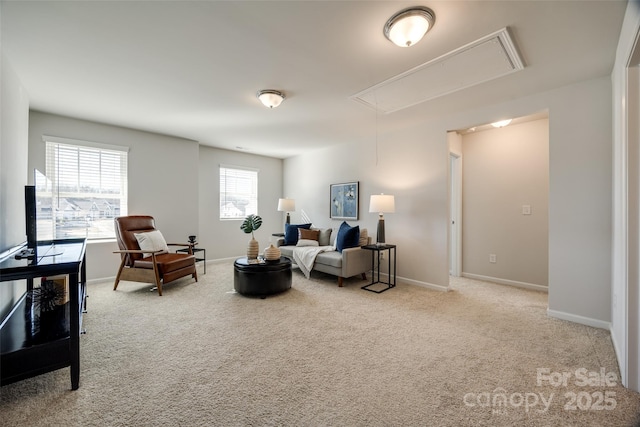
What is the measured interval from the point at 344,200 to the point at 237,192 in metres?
2.48

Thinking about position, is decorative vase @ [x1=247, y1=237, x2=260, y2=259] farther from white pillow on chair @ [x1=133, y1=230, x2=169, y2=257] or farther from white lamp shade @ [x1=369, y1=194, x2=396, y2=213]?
white lamp shade @ [x1=369, y1=194, x2=396, y2=213]

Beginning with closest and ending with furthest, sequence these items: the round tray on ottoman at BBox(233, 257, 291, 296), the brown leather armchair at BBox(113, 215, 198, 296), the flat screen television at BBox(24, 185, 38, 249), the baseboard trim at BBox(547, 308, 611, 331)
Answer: the flat screen television at BBox(24, 185, 38, 249) → the baseboard trim at BBox(547, 308, 611, 331) → the round tray on ottoman at BBox(233, 257, 291, 296) → the brown leather armchair at BBox(113, 215, 198, 296)

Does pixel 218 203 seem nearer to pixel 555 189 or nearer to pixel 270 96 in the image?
pixel 270 96

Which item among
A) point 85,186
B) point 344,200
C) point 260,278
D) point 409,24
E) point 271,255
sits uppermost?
point 409,24

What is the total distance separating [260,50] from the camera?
86.3 inches

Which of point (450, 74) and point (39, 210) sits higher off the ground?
point (450, 74)

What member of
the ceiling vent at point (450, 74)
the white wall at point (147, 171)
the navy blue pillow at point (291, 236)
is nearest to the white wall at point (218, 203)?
the white wall at point (147, 171)

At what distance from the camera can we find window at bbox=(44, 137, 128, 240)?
372 cm

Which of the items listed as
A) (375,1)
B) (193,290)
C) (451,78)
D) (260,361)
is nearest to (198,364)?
(260,361)

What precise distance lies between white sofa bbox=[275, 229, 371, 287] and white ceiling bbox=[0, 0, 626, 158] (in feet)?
6.37

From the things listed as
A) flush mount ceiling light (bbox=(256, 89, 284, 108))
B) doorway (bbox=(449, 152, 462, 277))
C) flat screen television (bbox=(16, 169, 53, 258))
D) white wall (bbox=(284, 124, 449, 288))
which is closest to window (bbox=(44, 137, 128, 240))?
flat screen television (bbox=(16, 169, 53, 258))

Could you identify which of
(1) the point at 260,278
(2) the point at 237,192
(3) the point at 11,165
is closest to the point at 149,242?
(3) the point at 11,165

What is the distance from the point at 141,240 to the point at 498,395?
4.13 meters

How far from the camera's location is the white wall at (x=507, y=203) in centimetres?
377
